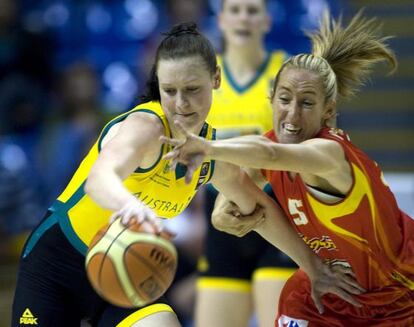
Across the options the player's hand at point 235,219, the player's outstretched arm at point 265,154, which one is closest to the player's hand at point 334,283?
the player's hand at point 235,219

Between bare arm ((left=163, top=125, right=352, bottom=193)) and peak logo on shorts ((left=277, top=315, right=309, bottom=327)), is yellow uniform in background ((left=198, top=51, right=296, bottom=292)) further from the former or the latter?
bare arm ((left=163, top=125, right=352, bottom=193))

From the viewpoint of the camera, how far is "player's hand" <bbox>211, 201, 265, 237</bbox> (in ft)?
15.8

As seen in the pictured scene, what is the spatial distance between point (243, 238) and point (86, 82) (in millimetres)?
3674

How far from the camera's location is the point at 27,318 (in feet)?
15.0

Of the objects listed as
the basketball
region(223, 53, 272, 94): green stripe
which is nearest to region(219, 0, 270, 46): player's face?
region(223, 53, 272, 94): green stripe

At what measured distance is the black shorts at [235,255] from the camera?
6406mm

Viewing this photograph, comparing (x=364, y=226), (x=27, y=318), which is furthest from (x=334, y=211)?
(x=27, y=318)

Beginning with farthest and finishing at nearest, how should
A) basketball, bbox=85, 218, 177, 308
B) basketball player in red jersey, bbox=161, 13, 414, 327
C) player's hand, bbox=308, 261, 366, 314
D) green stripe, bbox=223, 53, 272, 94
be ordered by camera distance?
1. green stripe, bbox=223, 53, 272, 94
2. player's hand, bbox=308, 261, 366, 314
3. basketball player in red jersey, bbox=161, 13, 414, 327
4. basketball, bbox=85, 218, 177, 308

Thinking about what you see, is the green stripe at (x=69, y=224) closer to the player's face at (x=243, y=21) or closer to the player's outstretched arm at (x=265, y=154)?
the player's outstretched arm at (x=265, y=154)

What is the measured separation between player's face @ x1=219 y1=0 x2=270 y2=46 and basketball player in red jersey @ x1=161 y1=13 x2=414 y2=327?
6.95 ft

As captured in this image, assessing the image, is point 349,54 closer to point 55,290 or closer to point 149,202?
point 149,202

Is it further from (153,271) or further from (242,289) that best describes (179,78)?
(242,289)

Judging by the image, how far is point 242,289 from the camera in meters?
6.53

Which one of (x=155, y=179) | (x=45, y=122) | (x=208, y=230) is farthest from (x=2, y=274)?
(x=155, y=179)
